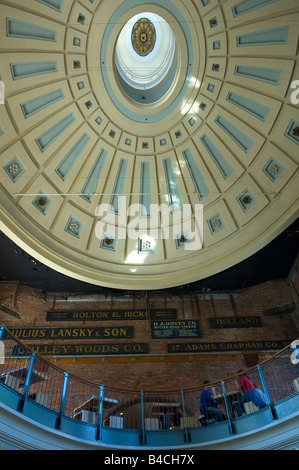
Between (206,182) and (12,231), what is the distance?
27.5 ft

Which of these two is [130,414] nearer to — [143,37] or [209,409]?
[209,409]

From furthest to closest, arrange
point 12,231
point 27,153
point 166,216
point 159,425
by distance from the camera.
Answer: point 166,216 → point 27,153 → point 12,231 → point 159,425

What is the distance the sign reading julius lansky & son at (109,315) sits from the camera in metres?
14.2

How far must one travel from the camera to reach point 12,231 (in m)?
12.3

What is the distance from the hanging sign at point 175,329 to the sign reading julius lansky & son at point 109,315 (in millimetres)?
303

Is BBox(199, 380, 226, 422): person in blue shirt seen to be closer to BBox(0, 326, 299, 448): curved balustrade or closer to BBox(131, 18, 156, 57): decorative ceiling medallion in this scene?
BBox(0, 326, 299, 448): curved balustrade

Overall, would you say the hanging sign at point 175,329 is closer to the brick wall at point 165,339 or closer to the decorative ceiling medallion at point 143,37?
the brick wall at point 165,339

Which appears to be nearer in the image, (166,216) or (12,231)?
(12,231)

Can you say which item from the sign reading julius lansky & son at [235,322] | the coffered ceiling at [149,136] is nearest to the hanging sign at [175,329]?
the sign reading julius lansky & son at [235,322]

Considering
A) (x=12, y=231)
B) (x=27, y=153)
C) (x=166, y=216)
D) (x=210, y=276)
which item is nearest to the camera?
(x=12, y=231)

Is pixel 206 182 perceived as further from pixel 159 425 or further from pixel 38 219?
pixel 159 425

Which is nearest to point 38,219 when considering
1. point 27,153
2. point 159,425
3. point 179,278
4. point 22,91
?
point 27,153

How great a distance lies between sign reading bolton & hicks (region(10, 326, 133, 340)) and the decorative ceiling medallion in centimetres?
1243

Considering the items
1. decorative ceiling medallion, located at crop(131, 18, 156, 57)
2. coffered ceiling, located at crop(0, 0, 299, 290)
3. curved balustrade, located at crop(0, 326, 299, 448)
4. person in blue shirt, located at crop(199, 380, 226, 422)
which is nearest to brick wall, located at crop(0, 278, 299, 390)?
coffered ceiling, located at crop(0, 0, 299, 290)
